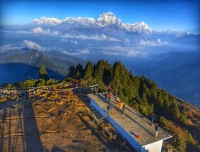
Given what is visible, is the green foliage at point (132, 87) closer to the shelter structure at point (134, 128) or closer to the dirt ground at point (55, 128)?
the dirt ground at point (55, 128)

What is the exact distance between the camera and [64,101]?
31.4 metres

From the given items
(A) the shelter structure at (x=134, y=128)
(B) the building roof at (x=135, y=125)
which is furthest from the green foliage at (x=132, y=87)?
(B) the building roof at (x=135, y=125)

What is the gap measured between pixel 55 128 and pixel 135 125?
828 centimetres

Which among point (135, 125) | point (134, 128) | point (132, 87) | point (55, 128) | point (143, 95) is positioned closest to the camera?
point (134, 128)

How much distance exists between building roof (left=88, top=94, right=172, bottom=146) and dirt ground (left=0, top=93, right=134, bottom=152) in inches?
45.4

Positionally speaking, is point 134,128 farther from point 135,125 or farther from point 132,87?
point 132,87

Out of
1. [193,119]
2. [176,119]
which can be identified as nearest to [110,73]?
[176,119]

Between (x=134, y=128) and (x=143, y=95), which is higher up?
(x=134, y=128)

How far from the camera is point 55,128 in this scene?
79.8ft

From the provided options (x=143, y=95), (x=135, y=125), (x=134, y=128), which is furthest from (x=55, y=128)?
(x=143, y=95)

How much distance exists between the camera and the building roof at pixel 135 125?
21.9 m

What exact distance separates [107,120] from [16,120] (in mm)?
9966

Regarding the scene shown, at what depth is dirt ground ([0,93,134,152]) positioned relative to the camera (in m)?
21.0

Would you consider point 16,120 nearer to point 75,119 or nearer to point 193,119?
point 75,119
